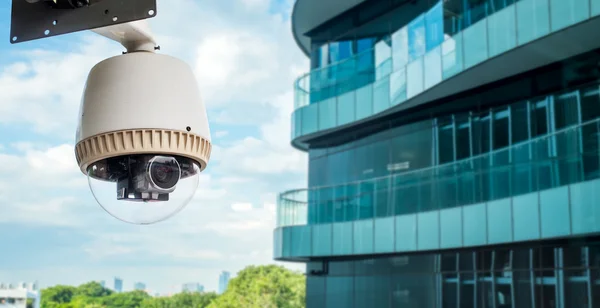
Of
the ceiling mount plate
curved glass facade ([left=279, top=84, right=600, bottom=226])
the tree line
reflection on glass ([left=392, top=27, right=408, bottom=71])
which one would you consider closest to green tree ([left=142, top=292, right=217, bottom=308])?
the tree line

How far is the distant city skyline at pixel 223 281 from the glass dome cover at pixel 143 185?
4965 centimetres

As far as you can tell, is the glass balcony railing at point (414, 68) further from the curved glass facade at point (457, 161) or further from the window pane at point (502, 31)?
the curved glass facade at point (457, 161)

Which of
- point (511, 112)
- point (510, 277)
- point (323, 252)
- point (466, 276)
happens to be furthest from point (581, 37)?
point (323, 252)

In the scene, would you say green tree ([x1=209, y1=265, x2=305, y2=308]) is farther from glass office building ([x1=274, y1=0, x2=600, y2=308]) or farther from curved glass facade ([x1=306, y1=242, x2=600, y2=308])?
glass office building ([x1=274, y1=0, x2=600, y2=308])

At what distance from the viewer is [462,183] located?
15469 millimetres

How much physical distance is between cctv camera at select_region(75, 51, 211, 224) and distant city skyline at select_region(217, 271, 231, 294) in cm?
4966

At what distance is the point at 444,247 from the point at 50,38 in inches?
578

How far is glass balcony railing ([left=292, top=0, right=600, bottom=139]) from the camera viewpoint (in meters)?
12.4

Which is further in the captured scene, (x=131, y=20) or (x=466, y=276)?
(x=466, y=276)

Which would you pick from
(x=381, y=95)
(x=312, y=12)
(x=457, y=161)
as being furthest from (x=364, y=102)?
(x=457, y=161)

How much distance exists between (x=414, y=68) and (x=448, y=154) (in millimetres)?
2355

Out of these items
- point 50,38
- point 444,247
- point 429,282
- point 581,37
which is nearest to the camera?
point 50,38

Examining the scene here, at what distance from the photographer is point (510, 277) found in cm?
1516

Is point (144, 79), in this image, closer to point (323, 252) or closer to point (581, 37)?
point (581, 37)
